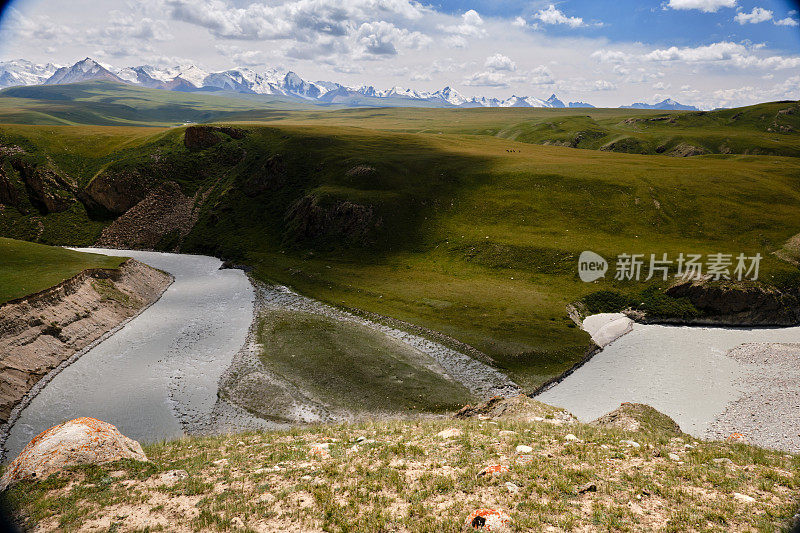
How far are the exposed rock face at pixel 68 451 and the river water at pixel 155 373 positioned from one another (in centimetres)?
1107

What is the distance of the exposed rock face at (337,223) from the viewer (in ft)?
273

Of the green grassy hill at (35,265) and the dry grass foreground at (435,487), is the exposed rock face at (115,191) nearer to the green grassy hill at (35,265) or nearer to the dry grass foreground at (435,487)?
the green grassy hill at (35,265)

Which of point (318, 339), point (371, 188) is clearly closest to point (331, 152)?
point (371, 188)

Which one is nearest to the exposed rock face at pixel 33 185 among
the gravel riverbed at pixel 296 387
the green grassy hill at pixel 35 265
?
the green grassy hill at pixel 35 265

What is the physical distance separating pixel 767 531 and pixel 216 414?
35.9 m

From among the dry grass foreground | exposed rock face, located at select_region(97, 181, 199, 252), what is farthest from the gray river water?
exposed rock face, located at select_region(97, 181, 199, 252)

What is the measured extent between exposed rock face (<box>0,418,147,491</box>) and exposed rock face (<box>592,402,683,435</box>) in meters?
29.5

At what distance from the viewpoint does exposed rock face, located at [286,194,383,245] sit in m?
83.2

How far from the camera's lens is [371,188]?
→ 9462 centimetres

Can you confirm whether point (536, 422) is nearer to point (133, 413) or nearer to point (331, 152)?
point (133, 413)

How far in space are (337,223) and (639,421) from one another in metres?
69.2

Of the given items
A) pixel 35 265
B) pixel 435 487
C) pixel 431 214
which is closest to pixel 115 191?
pixel 35 265

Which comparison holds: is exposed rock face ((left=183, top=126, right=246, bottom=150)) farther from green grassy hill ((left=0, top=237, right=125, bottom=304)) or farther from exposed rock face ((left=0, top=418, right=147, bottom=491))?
exposed rock face ((left=0, top=418, right=147, bottom=491))

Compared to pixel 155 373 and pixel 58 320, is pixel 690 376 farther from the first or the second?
pixel 58 320
